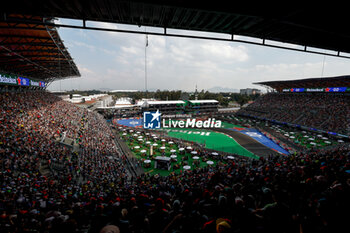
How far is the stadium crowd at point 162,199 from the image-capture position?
11.2 feet

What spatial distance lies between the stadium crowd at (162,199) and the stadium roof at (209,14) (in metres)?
5.50

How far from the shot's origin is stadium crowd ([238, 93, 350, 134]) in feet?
109

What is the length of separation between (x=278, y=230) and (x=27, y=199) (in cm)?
1049

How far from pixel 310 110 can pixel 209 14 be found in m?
49.5

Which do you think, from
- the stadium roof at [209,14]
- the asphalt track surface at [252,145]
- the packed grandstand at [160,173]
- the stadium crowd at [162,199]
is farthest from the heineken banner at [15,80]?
the asphalt track surface at [252,145]

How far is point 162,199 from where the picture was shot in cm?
539

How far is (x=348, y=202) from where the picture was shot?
3.67 meters

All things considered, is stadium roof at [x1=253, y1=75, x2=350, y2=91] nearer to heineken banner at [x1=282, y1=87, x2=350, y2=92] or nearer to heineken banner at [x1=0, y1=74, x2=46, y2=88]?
heineken banner at [x1=282, y1=87, x2=350, y2=92]

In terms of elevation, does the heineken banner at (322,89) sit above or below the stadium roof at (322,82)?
below

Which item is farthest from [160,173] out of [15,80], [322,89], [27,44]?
[322,89]

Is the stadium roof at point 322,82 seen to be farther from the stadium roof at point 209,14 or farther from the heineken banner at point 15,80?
the heineken banner at point 15,80

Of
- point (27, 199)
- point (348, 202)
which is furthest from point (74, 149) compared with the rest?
point (348, 202)

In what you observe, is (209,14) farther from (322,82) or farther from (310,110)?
(322,82)

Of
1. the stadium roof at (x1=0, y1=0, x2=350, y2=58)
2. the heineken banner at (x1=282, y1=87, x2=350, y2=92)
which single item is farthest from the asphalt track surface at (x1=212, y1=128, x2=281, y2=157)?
the heineken banner at (x1=282, y1=87, x2=350, y2=92)
